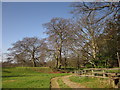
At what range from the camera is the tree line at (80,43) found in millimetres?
11742

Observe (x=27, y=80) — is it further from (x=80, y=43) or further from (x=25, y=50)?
(x=25, y=50)

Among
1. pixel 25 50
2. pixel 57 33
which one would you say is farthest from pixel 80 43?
pixel 25 50

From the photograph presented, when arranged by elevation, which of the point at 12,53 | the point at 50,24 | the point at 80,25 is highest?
the point at 50,24

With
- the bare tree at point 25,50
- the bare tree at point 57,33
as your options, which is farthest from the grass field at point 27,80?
the bare tree at point 25,50

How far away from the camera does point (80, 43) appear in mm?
26672

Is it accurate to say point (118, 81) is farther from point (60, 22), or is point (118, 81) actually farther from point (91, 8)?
point (60, 22)

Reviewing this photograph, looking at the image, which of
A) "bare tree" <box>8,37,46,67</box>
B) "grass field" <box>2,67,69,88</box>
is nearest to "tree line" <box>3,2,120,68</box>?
"bare tree" <box>8,37,46,67</box>

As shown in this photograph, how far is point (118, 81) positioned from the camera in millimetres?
7848

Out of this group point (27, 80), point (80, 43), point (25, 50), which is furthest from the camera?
point (25, 50)

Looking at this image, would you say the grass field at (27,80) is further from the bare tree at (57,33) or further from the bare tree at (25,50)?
the bare tree at (25,50)

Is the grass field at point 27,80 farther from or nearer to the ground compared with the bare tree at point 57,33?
nearer to the ground

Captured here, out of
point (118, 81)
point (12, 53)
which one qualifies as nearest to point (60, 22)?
point (12, 53)

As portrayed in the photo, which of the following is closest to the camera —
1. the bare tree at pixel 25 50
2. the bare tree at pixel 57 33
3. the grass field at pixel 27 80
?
the grass field at pixel 27 80

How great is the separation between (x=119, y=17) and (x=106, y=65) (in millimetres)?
14365
